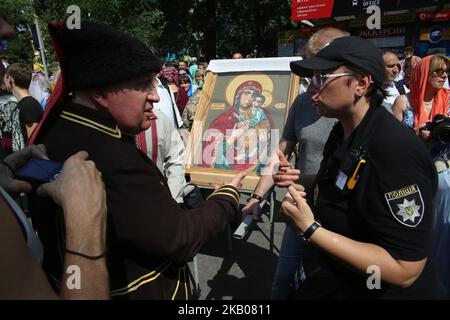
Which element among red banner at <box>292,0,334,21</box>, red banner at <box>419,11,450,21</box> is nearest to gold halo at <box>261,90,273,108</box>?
red banner at <box>292,0,334,21</box>

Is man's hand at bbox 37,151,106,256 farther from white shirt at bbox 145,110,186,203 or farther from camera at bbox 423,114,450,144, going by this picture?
camera at bbox 423,114,450,144

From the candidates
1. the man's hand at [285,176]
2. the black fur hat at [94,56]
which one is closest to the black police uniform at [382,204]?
the man's hand at [285,176]

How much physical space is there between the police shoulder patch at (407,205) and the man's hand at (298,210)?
1.08ft

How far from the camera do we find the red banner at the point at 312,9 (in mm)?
13789

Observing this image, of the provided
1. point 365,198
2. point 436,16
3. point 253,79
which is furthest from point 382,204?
point 436,16

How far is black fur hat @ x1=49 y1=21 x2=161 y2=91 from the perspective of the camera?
3.67 feet

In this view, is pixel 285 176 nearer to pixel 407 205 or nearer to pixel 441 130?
pixel 407 205

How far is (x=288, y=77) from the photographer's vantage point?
3500 millimetres

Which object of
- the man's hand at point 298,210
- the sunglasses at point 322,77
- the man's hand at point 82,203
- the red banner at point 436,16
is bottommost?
the man's hand at point 298,210

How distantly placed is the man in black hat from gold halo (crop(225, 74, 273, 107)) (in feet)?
7.83

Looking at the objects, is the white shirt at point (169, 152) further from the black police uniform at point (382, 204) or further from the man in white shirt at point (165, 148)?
the black police uniform at point (382, 204)

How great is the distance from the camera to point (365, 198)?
132 cm

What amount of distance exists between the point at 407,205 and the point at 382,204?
0.28 ft

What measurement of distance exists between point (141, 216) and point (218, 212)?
37 centimetres
